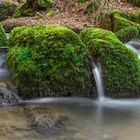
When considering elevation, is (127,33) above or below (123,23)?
below

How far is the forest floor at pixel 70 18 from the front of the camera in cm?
1264

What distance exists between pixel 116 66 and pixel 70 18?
582 cm

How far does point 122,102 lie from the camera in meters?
7.59

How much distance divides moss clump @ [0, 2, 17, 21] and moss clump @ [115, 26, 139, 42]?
5.96 m

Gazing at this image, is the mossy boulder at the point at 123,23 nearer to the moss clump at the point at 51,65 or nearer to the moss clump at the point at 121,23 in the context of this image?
the moss clump at the point at 121,23

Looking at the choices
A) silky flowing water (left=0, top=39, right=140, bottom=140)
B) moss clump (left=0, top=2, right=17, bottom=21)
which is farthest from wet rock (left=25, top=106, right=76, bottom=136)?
moss clump (left=0, top=2, right=17, bottom=21)

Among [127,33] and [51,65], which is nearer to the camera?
[51,65]

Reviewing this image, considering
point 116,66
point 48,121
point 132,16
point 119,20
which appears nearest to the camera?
point 48,121

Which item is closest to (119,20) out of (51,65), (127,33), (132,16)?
(127,33)

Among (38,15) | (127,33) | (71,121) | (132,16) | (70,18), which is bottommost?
(71,121)

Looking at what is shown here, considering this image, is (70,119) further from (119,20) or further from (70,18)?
(70,18)

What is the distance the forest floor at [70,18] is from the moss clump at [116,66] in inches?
151

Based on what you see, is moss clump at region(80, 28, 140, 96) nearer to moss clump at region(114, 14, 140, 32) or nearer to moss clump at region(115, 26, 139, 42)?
moss clump at region(115, 26, 139, 42)

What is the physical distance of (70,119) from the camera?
6539 mm
